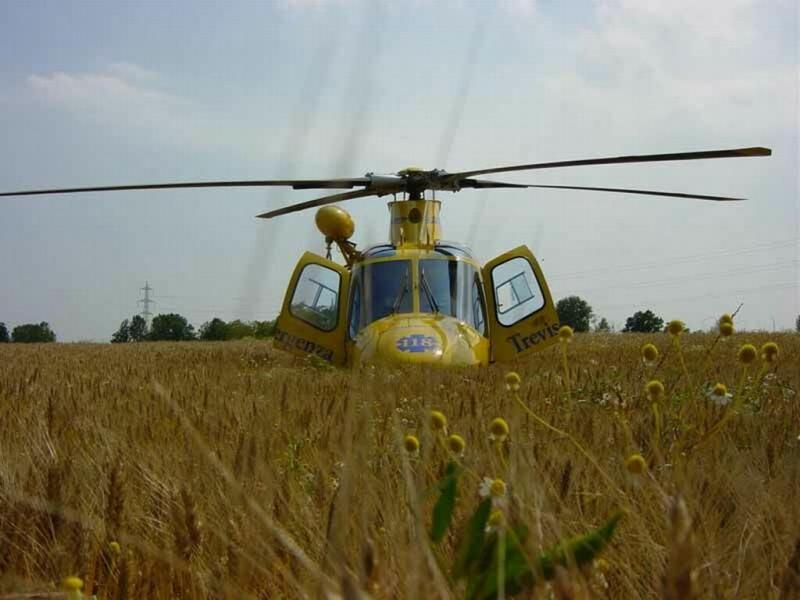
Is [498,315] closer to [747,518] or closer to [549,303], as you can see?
→ [549,303]

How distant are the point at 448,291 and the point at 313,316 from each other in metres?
1.73

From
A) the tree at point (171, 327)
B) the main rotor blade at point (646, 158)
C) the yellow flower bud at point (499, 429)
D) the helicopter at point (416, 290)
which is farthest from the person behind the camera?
the tree at point (171, 327)

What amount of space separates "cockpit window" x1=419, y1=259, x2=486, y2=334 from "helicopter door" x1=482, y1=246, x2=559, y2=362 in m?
0.28

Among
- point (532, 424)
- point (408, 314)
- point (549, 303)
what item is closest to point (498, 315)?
point (549, 303)

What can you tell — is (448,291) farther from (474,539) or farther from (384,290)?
(474,539)

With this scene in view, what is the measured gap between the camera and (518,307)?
379 inches

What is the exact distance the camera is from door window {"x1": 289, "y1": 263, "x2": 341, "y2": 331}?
9930 millimetres

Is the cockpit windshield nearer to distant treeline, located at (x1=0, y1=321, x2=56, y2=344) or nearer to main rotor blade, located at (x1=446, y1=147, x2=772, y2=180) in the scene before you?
main rotor blade, located at (x1=446, y1=147, x2=772, y2=180)

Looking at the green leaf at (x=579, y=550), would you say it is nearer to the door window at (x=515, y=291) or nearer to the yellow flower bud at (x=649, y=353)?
the yellow flower bud at (x=649, y=353)

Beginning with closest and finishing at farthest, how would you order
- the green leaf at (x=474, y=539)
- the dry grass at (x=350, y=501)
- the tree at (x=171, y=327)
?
the green leaf at (x=474, y=539), the dry grass at (x=350, y=501), the tree at (x=171, y=327)

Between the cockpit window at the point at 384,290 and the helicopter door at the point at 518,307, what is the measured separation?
111 cm

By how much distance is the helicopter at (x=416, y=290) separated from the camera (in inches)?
357

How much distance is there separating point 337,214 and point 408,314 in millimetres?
2217

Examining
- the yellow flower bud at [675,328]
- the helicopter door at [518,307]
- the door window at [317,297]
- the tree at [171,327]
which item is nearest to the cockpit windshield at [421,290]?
the helicopter door at [518,307]
